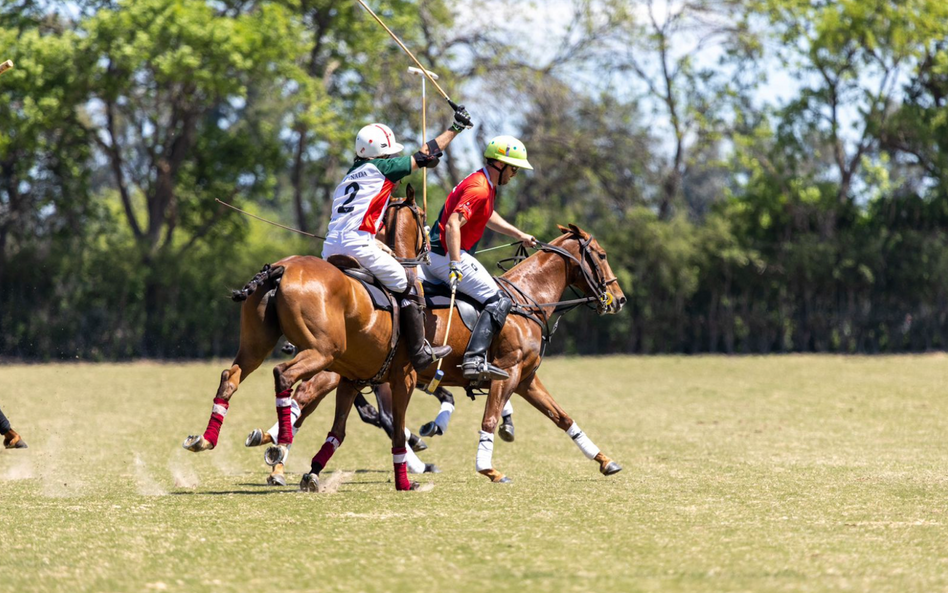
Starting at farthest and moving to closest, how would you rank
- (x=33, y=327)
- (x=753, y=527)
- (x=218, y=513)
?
(x=33, y=327) < (x=218, y=513) < (x=753, y=527)

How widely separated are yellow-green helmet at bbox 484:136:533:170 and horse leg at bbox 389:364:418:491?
192 cm

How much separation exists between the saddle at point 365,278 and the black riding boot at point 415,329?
0.16m

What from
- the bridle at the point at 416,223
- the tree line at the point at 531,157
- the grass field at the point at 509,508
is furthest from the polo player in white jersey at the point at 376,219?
the tree line at the point at 531,157

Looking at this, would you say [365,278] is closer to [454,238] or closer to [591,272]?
Answer: [454,238]

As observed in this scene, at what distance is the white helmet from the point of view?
8938 mm

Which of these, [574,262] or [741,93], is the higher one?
[741,93]

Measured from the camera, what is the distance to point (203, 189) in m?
33.1

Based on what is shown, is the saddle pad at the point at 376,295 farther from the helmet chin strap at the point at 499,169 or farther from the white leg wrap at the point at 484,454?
the helmet chin strap at the point at 499,169

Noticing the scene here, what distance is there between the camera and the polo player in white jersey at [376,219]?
8781 millimetres

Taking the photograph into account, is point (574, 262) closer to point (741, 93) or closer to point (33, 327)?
point (33, 327)

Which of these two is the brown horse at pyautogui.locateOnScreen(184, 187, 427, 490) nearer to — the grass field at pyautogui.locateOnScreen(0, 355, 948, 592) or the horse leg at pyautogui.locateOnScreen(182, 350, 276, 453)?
the horse leg at pyautogui.locateOnScreen(182, 350, 276, 453)

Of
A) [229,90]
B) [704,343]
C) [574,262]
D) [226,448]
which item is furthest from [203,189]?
[574,262]

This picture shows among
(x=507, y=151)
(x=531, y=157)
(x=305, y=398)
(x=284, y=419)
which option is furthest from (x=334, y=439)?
(x=531, y=157)

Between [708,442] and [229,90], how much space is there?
64.1ft
